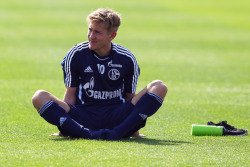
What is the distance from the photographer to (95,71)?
788 cm

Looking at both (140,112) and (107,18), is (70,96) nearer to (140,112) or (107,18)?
(140,112)

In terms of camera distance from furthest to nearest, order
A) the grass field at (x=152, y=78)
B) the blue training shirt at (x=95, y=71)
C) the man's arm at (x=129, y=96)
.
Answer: the man's arm at (x=129, y=96) < the blue training shirt at (x=95, y=71) < the grass field at (x=152, y=78)

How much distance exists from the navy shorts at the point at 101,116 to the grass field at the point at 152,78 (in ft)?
1.21

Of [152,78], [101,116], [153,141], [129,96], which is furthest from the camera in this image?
[152,78]

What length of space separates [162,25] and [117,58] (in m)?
20.2

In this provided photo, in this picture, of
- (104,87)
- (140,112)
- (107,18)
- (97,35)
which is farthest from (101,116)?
(107,18)

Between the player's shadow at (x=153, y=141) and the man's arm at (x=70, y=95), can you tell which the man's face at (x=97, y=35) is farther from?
the player's shadow at (x=153, y=141)

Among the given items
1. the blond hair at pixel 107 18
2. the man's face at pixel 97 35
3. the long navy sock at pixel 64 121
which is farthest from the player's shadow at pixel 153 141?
the blond hair at pixel 107 18

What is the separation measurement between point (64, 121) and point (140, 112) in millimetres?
909

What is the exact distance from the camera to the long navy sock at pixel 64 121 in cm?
741

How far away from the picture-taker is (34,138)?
7.57m

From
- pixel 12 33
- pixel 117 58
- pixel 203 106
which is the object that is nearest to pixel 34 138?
pixel 117 58

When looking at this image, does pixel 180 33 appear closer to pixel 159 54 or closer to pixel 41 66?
pixel 159 54

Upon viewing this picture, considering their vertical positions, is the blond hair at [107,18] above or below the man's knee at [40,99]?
above
